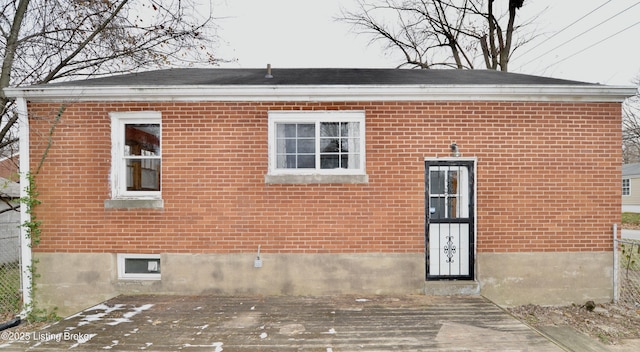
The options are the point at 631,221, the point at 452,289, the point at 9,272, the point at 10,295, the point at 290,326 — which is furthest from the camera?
the point at 631,221

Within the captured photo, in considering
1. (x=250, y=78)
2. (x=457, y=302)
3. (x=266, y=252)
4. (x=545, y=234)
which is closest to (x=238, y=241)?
(x=266, y=252)

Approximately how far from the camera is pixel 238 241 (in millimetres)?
6023

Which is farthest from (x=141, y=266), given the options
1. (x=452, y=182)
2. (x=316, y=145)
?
(x=452, y=182)

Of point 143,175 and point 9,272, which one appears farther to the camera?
point 9,272

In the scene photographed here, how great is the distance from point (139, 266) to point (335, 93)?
469 cm

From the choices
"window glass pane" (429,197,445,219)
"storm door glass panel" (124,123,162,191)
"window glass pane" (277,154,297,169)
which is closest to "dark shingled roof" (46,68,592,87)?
"storm door glass panel" (124,123,162,191)

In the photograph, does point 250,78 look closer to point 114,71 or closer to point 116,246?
point 116,246

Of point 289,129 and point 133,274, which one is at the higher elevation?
point 289,129

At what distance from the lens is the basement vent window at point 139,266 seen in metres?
6.06

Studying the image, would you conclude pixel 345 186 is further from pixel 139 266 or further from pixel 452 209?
pixel 139 266

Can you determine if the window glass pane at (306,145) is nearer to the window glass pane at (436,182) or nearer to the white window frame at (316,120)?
the white window frame at (316,120)

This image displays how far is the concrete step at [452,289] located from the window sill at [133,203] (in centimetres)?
496

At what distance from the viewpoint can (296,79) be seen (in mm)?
7051

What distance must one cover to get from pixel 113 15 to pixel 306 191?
7846 millimetres
